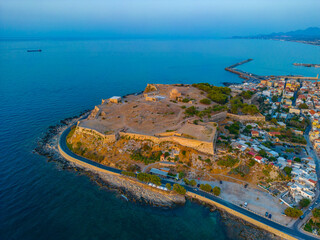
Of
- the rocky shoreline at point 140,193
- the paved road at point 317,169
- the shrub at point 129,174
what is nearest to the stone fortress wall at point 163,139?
the rocky shoreline at point 140,193

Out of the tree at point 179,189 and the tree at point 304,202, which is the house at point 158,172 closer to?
the tree at point 179,189

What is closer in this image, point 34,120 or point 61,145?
point 61,145

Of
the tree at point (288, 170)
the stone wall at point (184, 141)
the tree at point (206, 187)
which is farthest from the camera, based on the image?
the stone wall at point (184, 141)

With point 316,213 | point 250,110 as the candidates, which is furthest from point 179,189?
point 250,110

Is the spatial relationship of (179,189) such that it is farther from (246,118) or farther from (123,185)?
(246,118)

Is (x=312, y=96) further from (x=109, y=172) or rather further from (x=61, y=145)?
(x=61, y=145)

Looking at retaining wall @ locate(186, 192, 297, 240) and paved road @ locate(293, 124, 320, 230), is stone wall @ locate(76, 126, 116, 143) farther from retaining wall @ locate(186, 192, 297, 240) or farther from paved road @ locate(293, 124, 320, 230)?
paved road @ locate(293, 124, 320, 230)

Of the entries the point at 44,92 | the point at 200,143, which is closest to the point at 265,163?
the point at 200,143
